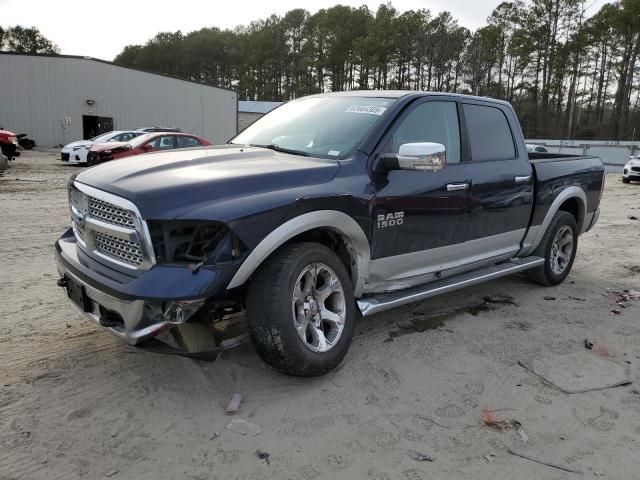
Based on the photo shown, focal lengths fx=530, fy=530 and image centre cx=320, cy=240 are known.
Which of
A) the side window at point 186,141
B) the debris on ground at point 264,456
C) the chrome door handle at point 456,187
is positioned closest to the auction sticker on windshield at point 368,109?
the chrome door handle at point 456,187

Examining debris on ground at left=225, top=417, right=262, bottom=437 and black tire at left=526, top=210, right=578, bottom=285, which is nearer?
debris on ground at left=225, top=417, right=262, bottom=437

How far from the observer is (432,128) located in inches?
169

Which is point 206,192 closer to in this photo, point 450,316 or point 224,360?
point 224,360

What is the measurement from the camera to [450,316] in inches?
188

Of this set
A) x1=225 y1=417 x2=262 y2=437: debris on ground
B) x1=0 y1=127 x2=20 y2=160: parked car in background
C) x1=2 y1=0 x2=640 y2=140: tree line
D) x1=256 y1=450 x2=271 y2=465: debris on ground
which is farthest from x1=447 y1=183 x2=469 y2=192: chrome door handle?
x1=2 y1=0 x2=640 y2=140: tree line

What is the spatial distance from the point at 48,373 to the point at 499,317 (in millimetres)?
3681

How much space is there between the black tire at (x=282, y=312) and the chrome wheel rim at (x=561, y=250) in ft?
11.7

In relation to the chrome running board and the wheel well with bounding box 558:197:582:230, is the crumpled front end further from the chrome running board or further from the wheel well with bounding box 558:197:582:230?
the wheel well with bounding box 558:197:582:230

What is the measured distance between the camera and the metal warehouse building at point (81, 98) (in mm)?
29656

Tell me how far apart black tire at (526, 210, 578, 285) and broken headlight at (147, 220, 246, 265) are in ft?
12.8

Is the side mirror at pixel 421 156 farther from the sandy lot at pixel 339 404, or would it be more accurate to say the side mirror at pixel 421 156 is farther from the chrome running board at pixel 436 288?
the sandy lot at pixel 339 404

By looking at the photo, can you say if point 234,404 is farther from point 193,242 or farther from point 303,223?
point 303,223

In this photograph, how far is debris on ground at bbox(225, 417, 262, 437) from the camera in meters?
2.89

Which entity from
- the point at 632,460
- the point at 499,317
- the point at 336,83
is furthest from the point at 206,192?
the point at 336,83
